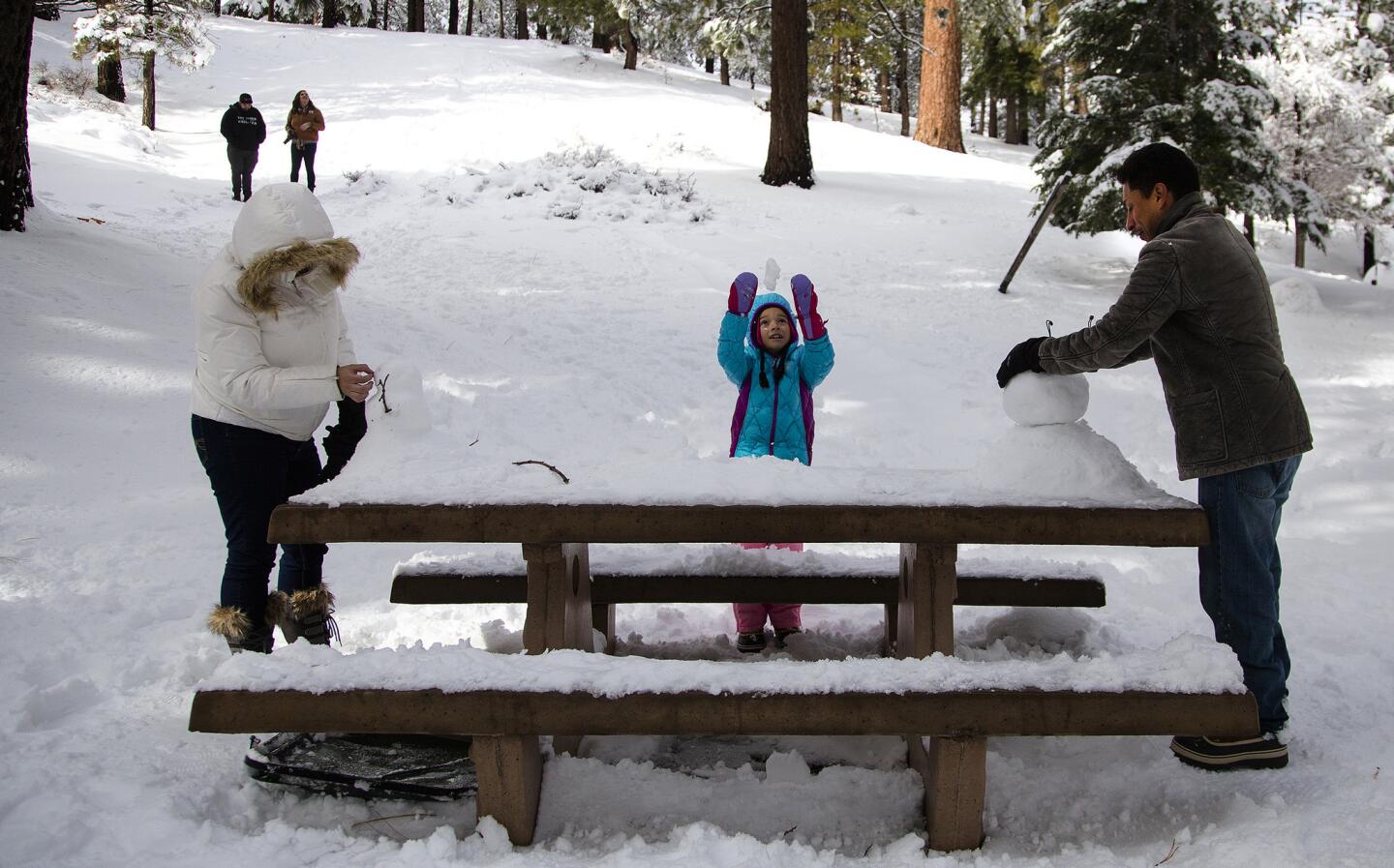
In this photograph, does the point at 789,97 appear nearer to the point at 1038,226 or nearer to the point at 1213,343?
the point at 1038,226

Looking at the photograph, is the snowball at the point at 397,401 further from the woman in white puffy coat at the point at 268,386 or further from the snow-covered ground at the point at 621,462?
the woman in white puffy coat at the point at 268,386

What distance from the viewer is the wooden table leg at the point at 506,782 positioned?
9.02 feet

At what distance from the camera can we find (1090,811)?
117 inches

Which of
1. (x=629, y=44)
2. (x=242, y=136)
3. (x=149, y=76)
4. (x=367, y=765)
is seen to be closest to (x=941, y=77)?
(x=629, y=44)

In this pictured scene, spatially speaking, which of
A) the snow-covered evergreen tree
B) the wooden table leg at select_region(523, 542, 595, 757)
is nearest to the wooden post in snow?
the wooden table leg at select_region(523, 542, 595, 757)

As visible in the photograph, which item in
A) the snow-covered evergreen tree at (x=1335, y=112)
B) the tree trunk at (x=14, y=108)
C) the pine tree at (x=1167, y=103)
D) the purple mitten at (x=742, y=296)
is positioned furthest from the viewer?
the snow-covered evergreen tree at (x=1335, y=112)

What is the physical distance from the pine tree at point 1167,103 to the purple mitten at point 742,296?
7.33 m

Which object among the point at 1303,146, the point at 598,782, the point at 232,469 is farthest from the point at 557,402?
the point at 1303,146

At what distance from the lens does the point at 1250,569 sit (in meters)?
3.24

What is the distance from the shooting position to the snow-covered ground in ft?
9.52

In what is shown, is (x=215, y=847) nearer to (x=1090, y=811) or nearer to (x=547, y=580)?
(x=547, y=580)

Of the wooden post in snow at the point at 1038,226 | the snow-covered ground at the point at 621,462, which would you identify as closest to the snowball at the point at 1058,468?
the snow-covered ground at the point at 621,462

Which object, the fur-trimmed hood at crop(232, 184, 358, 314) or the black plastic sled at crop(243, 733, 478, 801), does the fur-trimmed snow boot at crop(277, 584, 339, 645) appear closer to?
the black plastic sled at crop(243, 733, 478, 801)

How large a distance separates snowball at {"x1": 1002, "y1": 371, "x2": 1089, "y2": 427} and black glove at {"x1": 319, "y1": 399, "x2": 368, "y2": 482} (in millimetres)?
2430
